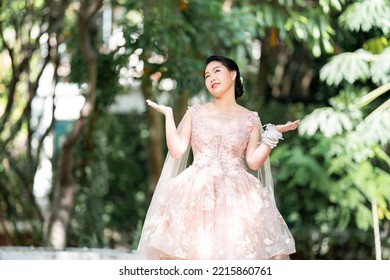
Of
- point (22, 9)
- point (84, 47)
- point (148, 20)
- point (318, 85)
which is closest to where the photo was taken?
point (148, 20)

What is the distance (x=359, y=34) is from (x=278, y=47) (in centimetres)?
192

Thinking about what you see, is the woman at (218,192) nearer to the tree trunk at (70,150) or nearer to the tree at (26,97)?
the tree trunk at (70,150)

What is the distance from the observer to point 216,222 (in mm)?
4492

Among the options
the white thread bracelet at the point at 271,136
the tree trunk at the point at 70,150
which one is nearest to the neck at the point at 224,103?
the white thread bracelet at the point at 271,136

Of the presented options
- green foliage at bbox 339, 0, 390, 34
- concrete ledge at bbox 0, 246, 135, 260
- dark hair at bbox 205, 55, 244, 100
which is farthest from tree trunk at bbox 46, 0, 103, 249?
dark hair at bbox 205, 55, 244, 100

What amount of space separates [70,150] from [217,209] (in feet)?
13.9

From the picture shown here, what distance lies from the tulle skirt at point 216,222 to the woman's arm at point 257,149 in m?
0.12

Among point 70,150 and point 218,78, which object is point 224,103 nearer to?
point 218,78

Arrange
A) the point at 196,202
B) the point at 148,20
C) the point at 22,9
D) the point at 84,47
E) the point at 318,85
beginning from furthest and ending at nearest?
the point at 318,85, the point at 22,9, the point at 84,47, the point at 148,20, the point at 196,202

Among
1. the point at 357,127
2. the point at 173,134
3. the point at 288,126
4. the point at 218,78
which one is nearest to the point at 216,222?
the point at 173,134

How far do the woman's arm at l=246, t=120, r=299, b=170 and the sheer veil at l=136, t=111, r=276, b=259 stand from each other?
7 centimetres

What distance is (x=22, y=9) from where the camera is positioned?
358 inches
